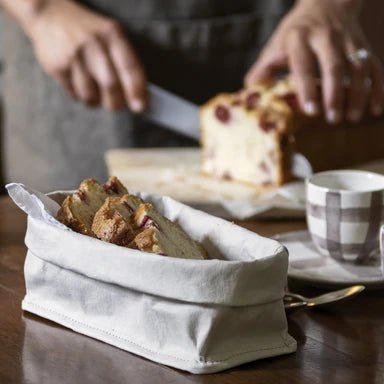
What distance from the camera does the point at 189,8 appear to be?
2.91 m

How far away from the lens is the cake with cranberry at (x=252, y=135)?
8.32ft

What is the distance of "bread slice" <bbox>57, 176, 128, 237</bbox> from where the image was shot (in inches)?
49.7

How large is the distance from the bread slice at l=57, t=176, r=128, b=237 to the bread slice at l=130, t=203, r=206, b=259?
7 centimetres

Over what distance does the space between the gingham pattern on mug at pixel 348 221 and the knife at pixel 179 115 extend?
2.90ft

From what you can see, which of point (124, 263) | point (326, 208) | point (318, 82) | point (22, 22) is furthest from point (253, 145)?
point (124, 263)

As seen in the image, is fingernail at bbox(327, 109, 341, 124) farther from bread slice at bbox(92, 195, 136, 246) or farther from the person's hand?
bread slice at bbox(92, 195, 136, 246)

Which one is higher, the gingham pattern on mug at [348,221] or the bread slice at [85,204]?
the bread slice at [85,204]

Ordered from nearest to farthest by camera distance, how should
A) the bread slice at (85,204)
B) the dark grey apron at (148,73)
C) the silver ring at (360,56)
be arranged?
1. the bread slice at (85,204)
2. the silver ring at (360,56)
3. the dark grey apron at (148,73)

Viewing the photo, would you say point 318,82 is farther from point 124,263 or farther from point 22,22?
point 124,263

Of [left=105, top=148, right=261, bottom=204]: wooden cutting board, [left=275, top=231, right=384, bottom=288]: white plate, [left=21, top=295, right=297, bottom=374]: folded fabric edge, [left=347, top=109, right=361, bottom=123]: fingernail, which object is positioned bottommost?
[left=105, top=148, right=261, bottom=204]: wooden cutting board

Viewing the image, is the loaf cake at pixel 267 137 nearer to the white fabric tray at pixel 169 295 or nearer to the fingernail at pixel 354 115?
the fingernail at pixel 354 115

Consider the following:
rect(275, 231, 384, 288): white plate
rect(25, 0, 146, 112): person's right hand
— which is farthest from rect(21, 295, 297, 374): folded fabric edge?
rect(25, 0, 146, 112): person's right hand

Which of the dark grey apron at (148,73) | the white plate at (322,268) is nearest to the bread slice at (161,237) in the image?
the white plate at (322,268)

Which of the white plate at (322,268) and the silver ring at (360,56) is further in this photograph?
the silver ring at (360,56)
